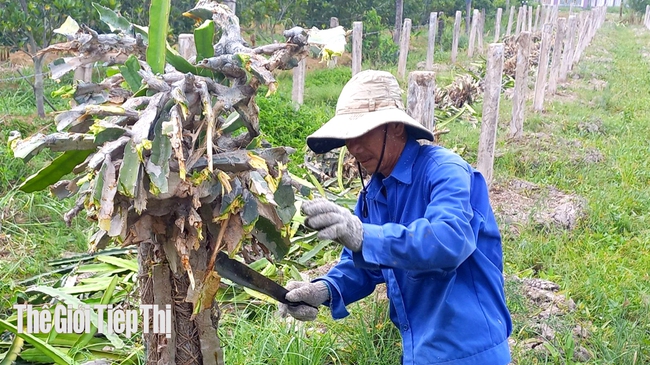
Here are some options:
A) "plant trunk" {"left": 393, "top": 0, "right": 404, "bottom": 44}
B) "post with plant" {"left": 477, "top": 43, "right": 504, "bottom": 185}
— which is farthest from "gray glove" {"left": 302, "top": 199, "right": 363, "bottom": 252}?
"plant trunk" {"left": 393, "top": 0, "right": 404, "bottom": 44}

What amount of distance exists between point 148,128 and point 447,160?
998 mm

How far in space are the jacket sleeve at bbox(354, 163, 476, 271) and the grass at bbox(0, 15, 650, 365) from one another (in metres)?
1.14

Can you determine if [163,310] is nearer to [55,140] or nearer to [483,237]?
[55,140]

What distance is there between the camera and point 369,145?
2.04 metres

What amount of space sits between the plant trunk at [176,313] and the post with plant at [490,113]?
406 centimetres

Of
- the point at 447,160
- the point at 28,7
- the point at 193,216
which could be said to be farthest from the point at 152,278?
the point at 28,7

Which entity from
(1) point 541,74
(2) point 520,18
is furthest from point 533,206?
(2) point 520,18

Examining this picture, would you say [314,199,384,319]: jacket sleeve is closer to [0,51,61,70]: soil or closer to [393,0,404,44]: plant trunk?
[0,51,61,70]: soil

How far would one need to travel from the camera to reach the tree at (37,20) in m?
6.67

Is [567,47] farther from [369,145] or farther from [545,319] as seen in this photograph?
[369,145]

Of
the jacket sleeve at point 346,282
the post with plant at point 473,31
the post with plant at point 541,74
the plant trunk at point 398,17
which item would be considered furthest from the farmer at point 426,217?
the post with plant at point 473,31

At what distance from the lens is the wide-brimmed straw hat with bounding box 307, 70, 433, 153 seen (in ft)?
6.44

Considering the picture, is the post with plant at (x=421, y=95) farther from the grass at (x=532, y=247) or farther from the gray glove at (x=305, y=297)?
the gray glove at (x=305, y=297)

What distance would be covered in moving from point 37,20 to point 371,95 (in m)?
6.15
